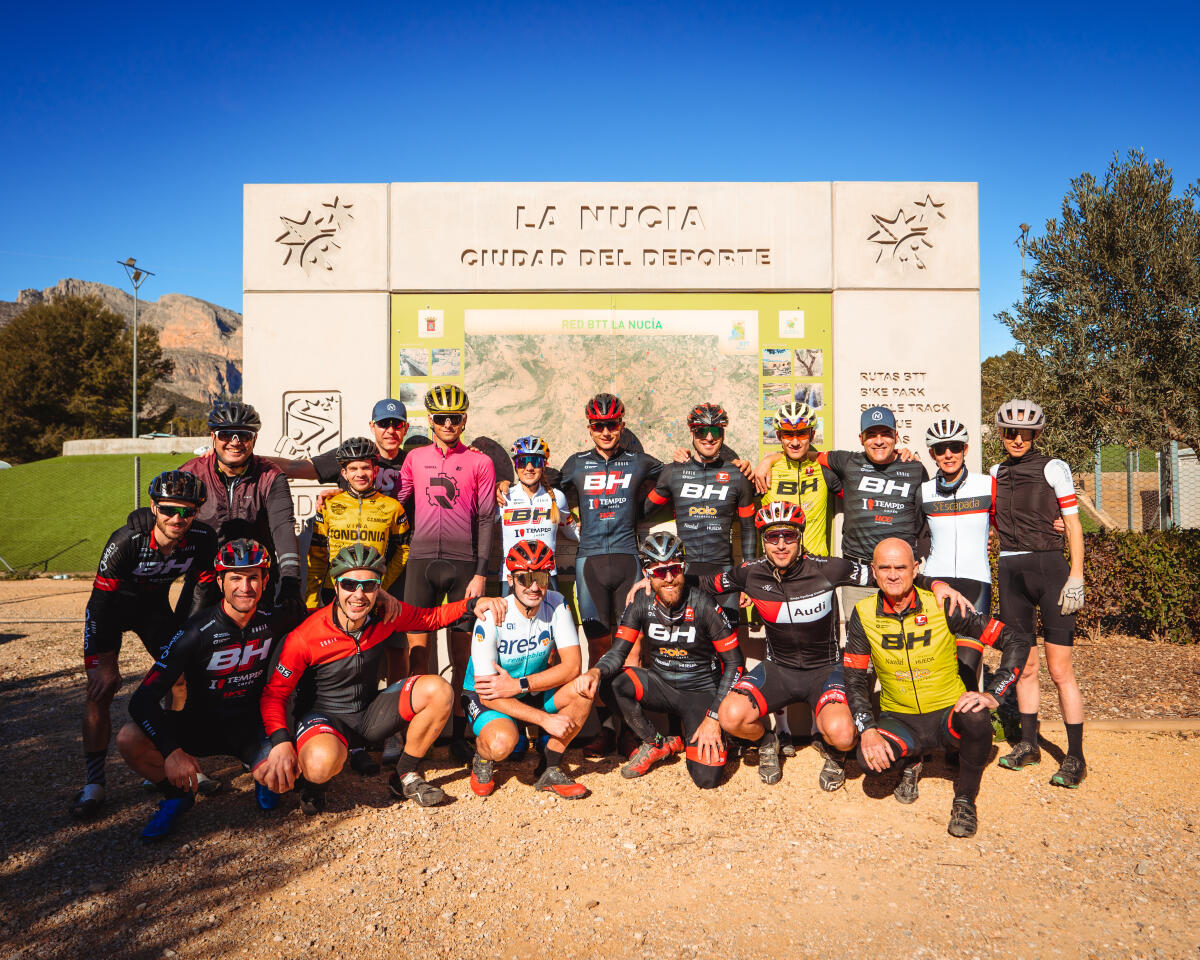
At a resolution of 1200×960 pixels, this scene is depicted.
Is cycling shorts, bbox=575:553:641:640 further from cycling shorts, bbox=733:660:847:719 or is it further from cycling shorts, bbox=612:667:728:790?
cycling shorts, bbox=733:660:847:719

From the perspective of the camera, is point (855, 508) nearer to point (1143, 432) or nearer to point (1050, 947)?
point (1050, 947)

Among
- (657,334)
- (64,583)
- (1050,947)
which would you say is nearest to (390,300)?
(657,334)

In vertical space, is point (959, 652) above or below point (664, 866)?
above

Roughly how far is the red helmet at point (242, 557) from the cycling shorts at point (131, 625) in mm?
767

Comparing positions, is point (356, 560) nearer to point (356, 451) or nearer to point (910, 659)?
point (356, 451)

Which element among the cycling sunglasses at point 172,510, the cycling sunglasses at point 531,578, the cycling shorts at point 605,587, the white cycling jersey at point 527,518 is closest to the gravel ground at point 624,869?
the cycling shorts at point 605,587

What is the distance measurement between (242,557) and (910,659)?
3.81 metres

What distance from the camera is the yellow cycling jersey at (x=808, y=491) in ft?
17.6

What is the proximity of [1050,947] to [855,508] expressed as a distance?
114 inches

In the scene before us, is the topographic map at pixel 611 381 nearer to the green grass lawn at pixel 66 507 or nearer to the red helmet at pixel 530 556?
the red helmet at pixel 530 556

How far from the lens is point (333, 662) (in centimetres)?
421

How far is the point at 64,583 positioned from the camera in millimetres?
13445

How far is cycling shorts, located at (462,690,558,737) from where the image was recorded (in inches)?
172

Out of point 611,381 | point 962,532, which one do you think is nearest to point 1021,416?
point 962,532
